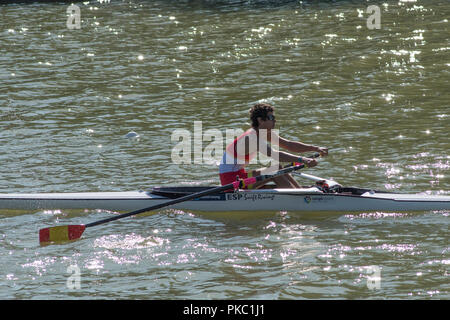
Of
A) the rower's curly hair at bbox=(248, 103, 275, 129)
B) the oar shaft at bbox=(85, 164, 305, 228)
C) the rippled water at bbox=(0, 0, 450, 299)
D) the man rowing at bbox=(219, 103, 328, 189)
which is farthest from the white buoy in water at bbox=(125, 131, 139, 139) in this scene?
the rower's curly hair at bbox=(248, 103, 275, 129)

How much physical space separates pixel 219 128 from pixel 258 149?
524 centimetres

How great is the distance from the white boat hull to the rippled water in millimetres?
162

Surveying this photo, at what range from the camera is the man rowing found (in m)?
11.2

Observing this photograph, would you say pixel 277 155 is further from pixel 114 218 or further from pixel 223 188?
pixel 114 218

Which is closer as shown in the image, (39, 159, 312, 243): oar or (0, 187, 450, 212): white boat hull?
(39, 159, 312, 243): oar

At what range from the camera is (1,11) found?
103 ft

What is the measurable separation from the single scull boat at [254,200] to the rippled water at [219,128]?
17 cm

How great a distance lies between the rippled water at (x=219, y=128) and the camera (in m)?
9.36

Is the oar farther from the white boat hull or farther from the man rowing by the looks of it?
the white boat hull

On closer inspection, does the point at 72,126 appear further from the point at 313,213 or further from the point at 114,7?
the point at 114,7

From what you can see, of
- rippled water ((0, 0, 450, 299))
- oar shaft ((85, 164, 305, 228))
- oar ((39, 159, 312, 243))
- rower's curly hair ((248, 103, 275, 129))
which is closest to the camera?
rippled water ((0, 0, 450, 299))

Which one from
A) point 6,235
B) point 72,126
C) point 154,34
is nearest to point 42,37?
point 154,34

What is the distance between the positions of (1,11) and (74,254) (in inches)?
933

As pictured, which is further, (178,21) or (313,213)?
(178,21)
